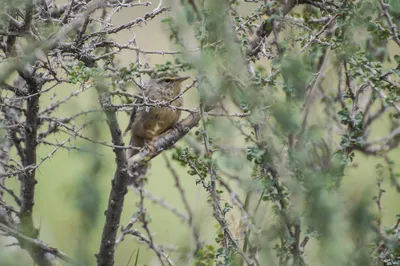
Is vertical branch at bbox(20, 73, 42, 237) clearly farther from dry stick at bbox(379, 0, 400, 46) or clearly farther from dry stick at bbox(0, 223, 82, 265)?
dry stick at bbox(379, 0, 400, 46)

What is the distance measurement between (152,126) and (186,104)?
0.54 m

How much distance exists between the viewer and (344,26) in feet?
9.21

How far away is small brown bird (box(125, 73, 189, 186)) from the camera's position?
4.51 metres

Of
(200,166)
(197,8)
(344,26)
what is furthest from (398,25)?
(197,8)

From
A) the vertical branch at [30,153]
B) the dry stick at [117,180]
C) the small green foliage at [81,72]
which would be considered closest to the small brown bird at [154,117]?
the dry stick at [117,180]

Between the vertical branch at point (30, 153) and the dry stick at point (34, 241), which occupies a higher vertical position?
the vertical branch at point (30, 153)

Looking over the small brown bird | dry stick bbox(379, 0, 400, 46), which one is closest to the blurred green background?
the small brown bird

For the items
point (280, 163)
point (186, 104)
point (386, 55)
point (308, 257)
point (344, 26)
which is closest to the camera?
point (280, 163)

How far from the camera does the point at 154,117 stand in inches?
195

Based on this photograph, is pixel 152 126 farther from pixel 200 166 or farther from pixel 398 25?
pixel 398 25

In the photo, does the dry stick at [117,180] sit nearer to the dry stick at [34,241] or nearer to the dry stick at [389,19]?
the dry stick at [34,241]

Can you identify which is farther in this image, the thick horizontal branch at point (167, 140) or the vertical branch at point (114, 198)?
the thick horizontal branch at point (167, 140)

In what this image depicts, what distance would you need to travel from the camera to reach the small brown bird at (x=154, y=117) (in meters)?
4.51

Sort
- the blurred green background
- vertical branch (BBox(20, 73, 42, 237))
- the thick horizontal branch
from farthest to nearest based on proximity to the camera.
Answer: the thick horizontal branch → vertical branch (BBox(20, 73, 42, 237)) → the blurred green background
